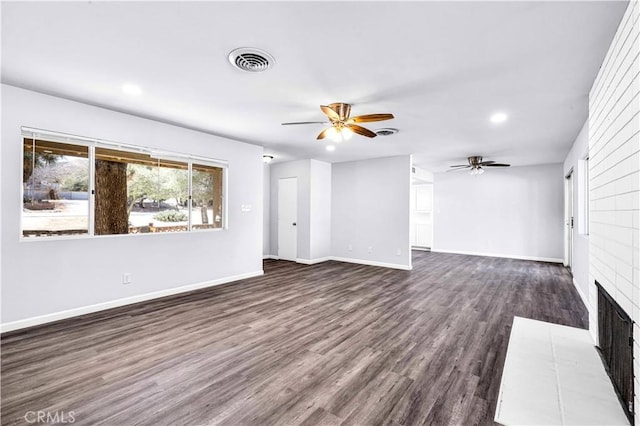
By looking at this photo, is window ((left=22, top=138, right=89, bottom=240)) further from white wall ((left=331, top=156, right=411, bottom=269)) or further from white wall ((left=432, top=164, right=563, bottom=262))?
white wall ((left=432, top=164, right=563, bottom=262))

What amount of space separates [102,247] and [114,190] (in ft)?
2.51

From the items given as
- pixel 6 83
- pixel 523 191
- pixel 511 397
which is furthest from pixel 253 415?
pixel 523 191

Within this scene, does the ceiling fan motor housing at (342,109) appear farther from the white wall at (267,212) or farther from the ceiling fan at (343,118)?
the white wall at (267,212)

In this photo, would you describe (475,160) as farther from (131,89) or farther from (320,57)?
(131,89)

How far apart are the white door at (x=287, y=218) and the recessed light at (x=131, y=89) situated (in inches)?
177

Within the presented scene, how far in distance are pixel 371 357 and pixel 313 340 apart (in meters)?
0.62

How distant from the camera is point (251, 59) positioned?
2.49 meters

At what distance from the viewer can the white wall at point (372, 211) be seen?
261 inches

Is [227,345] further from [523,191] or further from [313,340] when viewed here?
[523,191]

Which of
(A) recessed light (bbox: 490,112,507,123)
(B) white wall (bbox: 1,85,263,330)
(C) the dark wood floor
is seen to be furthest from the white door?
(A) recessed light (bbox: 490,112,507,123)

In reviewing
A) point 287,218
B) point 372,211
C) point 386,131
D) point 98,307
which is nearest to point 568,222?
point 372,211

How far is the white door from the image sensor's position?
24.6 feet

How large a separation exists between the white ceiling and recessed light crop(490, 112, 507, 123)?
11cm

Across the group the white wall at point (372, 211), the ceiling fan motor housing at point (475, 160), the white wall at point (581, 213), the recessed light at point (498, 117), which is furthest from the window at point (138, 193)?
the white wall at point (581, 213)
